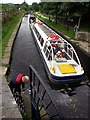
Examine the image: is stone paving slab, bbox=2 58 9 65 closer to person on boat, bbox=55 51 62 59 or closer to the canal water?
the canal water

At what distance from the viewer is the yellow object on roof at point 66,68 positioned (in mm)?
→ 15929

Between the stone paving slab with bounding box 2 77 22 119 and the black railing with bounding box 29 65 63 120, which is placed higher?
the black railing with bounding box 29 65 63 120

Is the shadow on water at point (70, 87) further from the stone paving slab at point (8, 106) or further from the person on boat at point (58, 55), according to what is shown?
the stone paving slab at point (8, 106)

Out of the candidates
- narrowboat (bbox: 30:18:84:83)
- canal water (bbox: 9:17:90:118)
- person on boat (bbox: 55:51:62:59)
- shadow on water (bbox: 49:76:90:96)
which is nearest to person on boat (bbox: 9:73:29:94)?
canal water (bbox: 9:17:90:118)

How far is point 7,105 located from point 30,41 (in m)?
23.0

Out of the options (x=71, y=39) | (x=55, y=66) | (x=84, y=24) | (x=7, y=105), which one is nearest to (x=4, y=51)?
(x=55, y=66)

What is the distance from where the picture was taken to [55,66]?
16688 millimetres

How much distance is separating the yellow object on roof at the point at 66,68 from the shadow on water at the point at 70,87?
78 cm

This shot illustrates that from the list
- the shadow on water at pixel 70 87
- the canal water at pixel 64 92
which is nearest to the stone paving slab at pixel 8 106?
the canal water at pixel 64 92

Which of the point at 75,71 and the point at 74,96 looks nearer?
the point at 74,96

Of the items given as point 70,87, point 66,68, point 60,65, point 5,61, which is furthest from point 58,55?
point 5,61

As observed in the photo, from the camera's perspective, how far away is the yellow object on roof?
15.9 m

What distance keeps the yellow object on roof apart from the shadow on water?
2.56 feet

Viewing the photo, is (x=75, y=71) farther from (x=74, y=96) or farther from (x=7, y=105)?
(x=7, y=105)
